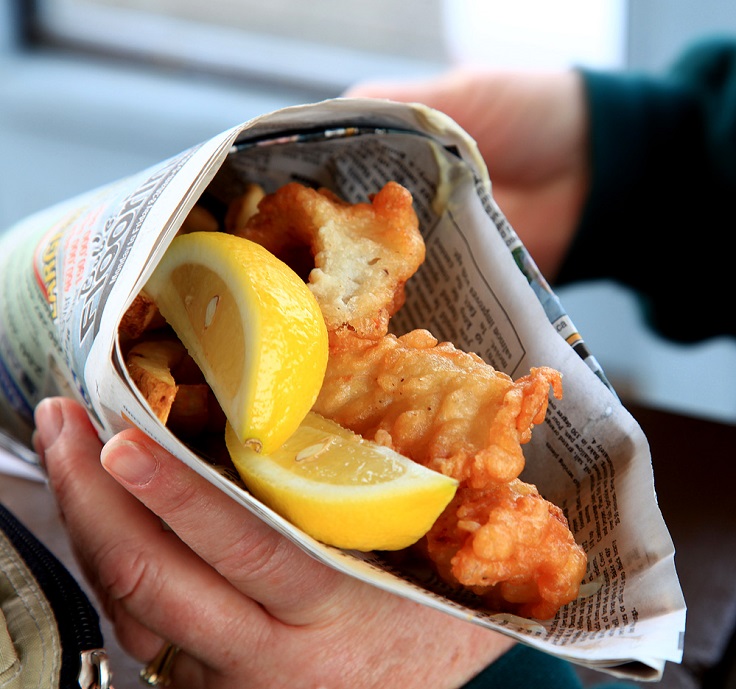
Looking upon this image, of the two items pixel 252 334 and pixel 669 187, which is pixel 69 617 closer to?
pixel 252 334

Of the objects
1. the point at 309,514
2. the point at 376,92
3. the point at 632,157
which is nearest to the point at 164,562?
the point at 309,514

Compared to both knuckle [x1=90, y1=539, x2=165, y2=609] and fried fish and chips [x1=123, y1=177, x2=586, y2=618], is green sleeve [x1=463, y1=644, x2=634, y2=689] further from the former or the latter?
knuckle [x1=90, y1=539, x2=165, y2=609]

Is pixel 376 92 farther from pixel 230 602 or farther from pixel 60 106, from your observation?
pixel 60 106

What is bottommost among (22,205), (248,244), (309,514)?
(22,205)

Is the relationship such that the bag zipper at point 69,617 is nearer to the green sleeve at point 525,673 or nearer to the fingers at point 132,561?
the fingers at point 132,561

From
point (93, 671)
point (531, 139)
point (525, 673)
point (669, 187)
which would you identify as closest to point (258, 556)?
point (93, 671)
